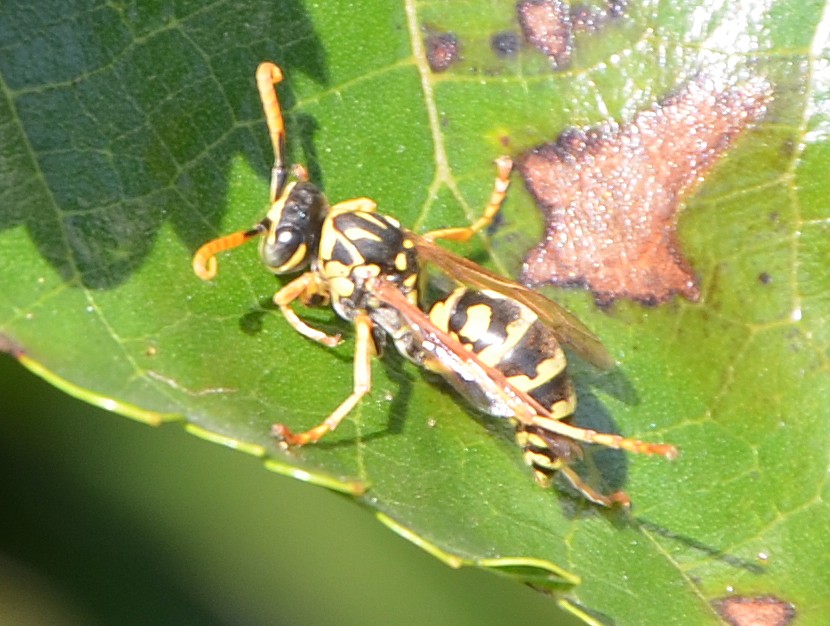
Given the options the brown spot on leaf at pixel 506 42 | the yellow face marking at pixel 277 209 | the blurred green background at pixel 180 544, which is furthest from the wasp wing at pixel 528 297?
the blurred green background at pixel 180 544

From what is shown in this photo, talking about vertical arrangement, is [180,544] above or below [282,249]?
below

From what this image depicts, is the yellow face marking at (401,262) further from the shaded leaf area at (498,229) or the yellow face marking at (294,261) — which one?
the yellow face marking at (294,261)

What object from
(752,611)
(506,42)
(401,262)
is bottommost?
(752,611)

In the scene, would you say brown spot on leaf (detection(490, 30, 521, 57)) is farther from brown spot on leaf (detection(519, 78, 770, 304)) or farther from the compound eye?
the compound eye

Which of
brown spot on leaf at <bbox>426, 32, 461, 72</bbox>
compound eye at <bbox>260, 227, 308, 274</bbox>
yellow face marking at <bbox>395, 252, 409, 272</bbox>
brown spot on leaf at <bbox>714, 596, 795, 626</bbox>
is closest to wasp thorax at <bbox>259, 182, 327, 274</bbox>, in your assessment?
compound eye at <bbox>260, 227, 308, 274</bbox>

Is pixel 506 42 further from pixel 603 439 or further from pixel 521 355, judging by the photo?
pixel 603 439

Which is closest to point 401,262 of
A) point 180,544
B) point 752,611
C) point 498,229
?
point 498,229

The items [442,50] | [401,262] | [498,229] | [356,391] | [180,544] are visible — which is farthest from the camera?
[180,544]

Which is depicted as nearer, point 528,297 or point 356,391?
point 356,391
